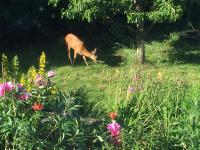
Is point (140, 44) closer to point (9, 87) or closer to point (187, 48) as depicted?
point (187, 48)

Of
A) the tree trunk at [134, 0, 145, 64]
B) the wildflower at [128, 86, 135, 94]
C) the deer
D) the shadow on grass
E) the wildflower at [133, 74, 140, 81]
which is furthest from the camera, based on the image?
the shadow on grass

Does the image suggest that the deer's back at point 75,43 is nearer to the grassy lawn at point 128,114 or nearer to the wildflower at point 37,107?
the grassy lawn at point 128,114

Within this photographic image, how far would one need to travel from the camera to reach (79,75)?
1252cm

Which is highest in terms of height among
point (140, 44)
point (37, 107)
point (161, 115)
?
point (140, 44)

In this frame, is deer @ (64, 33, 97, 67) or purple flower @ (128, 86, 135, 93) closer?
purple flower @ (128, 86, 135, 93)

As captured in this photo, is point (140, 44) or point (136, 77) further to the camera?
point (140, 44)

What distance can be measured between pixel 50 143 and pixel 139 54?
846 cm

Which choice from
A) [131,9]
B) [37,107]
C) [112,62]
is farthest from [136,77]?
[112,62]

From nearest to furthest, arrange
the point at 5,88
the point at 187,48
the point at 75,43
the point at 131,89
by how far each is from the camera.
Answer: the point at 5,88 < the point at 131,89 < the point at 75,43 < the point at 187,48

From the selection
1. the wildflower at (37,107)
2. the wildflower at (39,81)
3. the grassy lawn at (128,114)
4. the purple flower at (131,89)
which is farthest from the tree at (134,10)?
the wildflower at (37,107)

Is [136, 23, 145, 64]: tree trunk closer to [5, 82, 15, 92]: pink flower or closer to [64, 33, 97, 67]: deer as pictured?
[64, 33, 97, 67]: deer

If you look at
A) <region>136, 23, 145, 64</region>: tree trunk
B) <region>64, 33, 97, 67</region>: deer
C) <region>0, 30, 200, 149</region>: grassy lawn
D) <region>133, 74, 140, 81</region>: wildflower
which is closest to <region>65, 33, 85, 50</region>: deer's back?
<region>64, 33, 97, 67</region>: deer

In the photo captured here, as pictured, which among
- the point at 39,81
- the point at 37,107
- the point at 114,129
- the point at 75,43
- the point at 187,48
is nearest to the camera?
the point at 37,107

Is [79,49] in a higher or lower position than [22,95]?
higher
